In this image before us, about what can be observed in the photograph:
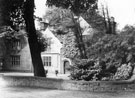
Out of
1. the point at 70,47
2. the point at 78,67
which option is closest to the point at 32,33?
the point at 78,67

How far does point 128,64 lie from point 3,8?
10.1 meters

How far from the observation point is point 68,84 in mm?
15438

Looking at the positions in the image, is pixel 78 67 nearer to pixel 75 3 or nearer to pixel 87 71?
pixel 87 71

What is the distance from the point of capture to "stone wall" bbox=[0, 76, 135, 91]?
570 inches

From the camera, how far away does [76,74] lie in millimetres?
16781

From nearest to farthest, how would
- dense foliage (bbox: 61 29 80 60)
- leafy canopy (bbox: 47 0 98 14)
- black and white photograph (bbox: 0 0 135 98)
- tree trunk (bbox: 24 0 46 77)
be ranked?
black and white photograph (bbox: 0 0 135 98)
tree trunk (bbox: 24 0 46 77)
leafy canopy (bbox: 47 0 98 14)
dense foliage (bbox: 61 29 80 60)

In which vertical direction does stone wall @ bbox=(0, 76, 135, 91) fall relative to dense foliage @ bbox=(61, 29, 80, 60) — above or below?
below

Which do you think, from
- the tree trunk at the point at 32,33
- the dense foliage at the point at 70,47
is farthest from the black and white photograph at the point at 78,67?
the dense foliage at the point at 70,47

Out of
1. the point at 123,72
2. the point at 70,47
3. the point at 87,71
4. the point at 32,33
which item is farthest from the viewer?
the point at 70,47

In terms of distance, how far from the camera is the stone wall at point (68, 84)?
14484mm

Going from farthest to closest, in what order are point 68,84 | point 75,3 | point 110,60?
point 75,3 → point 110,60 → point 68,84

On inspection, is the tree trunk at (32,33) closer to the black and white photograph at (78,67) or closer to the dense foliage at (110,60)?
the black and white photograph at (78,67)

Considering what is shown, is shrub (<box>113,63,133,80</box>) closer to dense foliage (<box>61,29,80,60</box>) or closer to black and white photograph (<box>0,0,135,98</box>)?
black and white photograph (<box>0,0,135,98</box>)

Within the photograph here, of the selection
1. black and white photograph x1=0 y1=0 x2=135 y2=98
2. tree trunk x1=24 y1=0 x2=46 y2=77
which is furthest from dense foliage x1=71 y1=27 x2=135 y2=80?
tree trunk x1=24 y1=0 x2=46 y2=77
